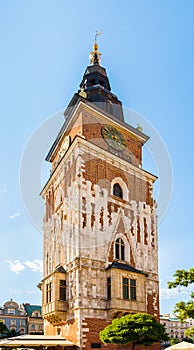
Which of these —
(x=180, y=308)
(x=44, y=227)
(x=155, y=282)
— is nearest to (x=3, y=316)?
(x=44, y=227)

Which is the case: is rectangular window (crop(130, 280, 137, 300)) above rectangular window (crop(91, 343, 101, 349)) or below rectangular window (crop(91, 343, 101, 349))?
above

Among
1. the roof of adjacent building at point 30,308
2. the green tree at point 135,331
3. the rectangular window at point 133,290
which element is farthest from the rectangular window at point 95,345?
the roof of adjacent building at point 30,308

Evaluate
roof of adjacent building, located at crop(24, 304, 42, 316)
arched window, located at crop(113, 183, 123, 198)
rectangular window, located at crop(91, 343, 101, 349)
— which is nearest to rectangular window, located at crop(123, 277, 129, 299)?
rectangular window, located at crop(91, 343, 101, 349)

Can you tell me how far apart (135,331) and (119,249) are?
8.30 m

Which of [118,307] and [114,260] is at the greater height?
[114,260]

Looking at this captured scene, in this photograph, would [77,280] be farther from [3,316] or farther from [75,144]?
[3,316]

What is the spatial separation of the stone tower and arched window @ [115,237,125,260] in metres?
0.08

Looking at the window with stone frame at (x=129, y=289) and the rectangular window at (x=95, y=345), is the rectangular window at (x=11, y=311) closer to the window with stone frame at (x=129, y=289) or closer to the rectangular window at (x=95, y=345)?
the window with stone frame at (x=129, y=289)

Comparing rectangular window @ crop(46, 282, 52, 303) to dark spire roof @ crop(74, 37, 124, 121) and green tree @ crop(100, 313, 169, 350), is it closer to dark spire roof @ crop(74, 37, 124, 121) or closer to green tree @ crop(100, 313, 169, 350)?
green tree @ crop(100, 313, 169, 350)

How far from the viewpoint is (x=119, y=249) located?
95.7 ft

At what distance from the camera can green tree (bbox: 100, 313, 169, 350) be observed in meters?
21.5

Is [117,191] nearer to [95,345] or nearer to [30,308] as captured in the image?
[95,345]

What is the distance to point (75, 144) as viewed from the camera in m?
29.5

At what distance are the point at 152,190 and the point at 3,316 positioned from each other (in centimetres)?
4611
